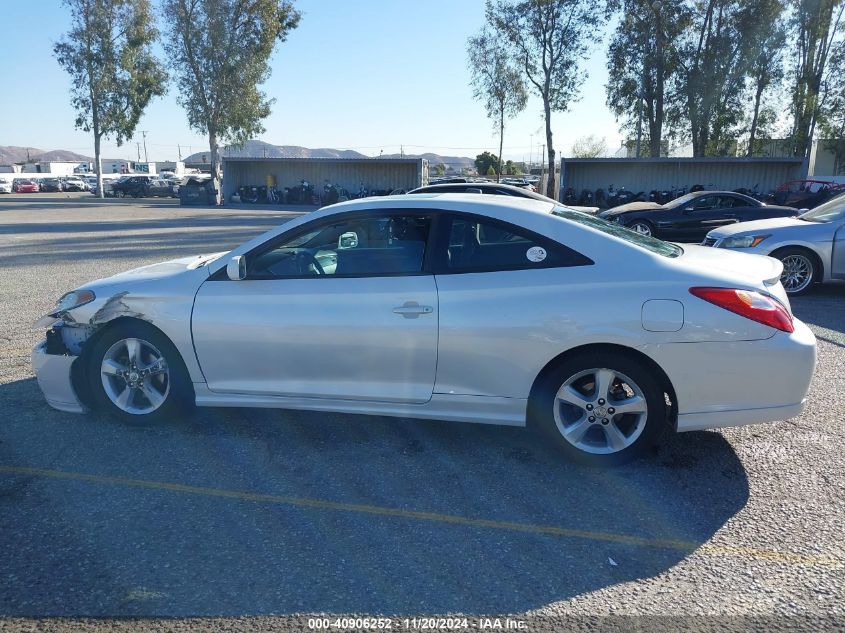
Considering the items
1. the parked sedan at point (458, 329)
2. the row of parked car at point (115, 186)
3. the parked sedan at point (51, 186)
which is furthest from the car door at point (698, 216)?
the parked sedan at point (51, 186)

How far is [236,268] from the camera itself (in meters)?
4.17

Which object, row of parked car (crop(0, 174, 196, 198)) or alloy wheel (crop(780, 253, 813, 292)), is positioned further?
row of parked car (crop(0, 174, 196, 198))

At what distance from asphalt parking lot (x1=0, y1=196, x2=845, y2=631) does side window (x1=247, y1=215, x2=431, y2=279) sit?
112 centimetres

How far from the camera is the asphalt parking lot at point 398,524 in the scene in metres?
2.74

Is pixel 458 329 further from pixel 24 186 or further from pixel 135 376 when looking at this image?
pixel 24 186

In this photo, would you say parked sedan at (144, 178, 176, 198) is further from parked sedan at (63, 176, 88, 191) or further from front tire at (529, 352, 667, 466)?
front tire at (529, 352, 667, 466)

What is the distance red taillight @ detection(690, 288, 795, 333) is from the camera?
3.67m

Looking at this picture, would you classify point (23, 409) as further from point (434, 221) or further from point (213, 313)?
point (434, 221)

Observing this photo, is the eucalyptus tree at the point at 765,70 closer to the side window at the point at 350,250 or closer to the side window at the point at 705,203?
the side window at the point at 705,203

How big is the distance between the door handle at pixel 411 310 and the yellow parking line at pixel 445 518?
111 cm

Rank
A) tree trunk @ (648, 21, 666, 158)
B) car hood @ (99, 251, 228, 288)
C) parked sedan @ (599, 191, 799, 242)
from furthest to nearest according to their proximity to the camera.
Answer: tree trunk @ (648, 21, 666, 158)
parked sedan @ (599, 191, 799, 242)
car hood @ (99, 251, 228, 288)

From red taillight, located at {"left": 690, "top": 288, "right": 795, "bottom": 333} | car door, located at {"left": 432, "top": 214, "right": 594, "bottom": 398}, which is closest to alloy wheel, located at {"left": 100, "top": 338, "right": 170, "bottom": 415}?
car door, located at {"left": 432, "top": 214, "right": 594, "bottom": 398}

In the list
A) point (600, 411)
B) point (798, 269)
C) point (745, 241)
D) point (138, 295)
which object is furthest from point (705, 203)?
point (138, 295)

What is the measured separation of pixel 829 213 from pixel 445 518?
27.9ft
